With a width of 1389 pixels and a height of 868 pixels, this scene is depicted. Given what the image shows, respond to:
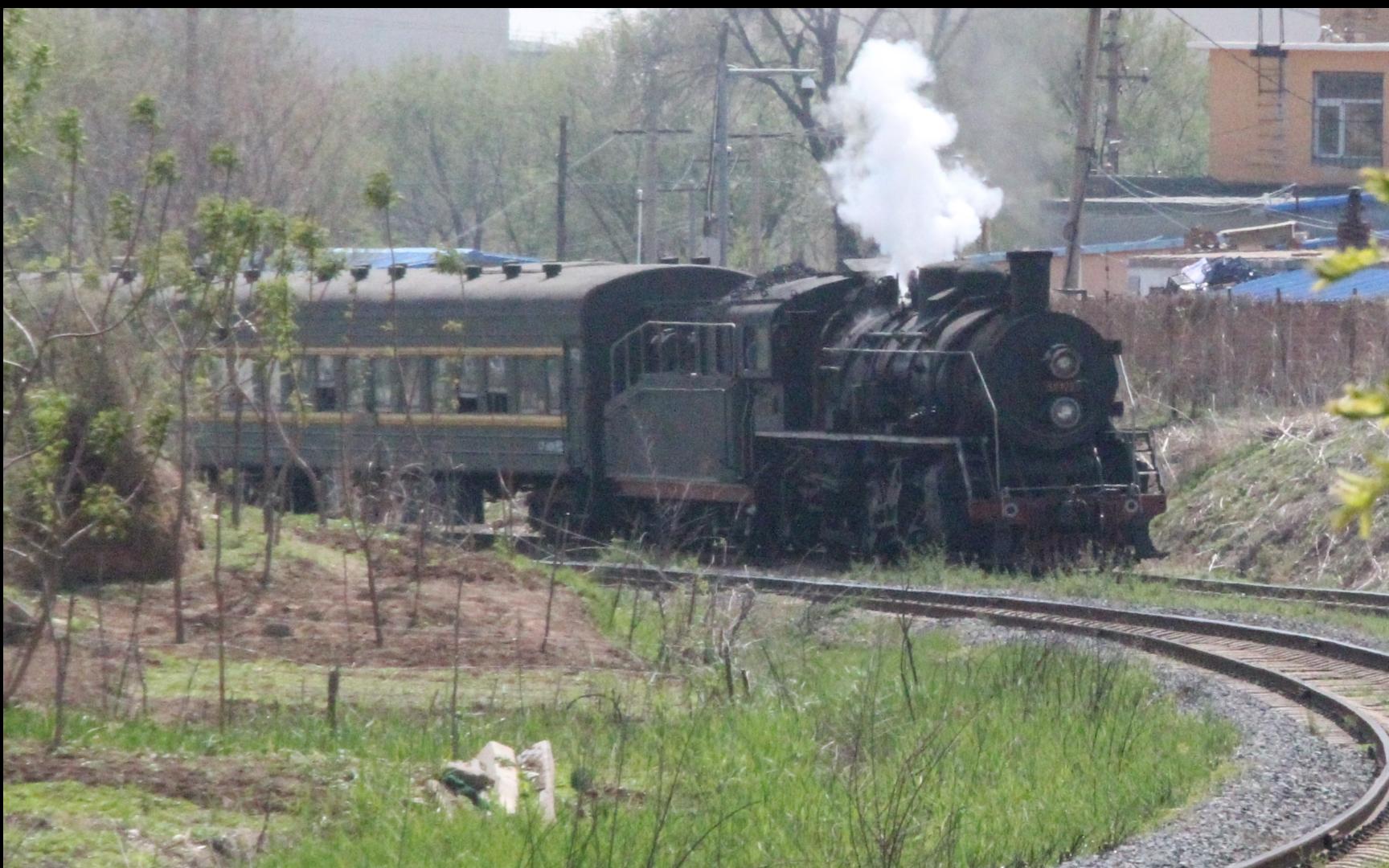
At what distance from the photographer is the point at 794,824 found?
7.52 metres

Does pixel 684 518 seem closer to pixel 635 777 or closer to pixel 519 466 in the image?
pixel 519 466

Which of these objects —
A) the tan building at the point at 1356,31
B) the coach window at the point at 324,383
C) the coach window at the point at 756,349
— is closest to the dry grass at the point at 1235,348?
the coach window at the point at 756,349

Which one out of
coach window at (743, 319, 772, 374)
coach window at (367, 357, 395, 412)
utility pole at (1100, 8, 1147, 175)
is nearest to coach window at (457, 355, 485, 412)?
coach window at (367, 357, 395, 412)

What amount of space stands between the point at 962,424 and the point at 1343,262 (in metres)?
14.9

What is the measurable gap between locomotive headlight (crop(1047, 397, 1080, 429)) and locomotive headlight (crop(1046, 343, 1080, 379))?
9.6 inches

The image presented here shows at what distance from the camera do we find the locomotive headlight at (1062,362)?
17.6 meters

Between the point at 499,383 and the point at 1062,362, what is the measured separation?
22.5 ft

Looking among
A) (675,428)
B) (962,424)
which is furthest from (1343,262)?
(675,428)

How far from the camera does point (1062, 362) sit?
17672 mm

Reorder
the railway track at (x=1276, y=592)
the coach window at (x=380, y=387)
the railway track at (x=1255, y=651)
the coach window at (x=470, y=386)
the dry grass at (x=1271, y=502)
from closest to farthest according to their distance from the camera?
the railway track at (x=1255, y=651)
the railway track at (x=1276, y=592)
the dry grass at (x=1271, y=502)
the coach window at (x=470, y=386)
the coach window at (x=380, y=387)

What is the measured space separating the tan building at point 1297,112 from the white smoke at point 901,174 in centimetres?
1703

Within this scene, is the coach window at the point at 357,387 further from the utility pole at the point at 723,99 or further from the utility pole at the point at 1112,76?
the utility pole at the point at 1112,76

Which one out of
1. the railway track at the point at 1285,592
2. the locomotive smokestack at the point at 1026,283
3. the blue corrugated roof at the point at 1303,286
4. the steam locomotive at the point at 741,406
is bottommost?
the railway track at the point at 1285,592

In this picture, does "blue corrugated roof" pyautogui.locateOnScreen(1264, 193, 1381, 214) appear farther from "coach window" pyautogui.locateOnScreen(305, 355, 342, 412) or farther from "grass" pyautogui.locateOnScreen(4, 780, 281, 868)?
"grass" pyautogui.locateOnScreen(4, 780, 281, 868)
